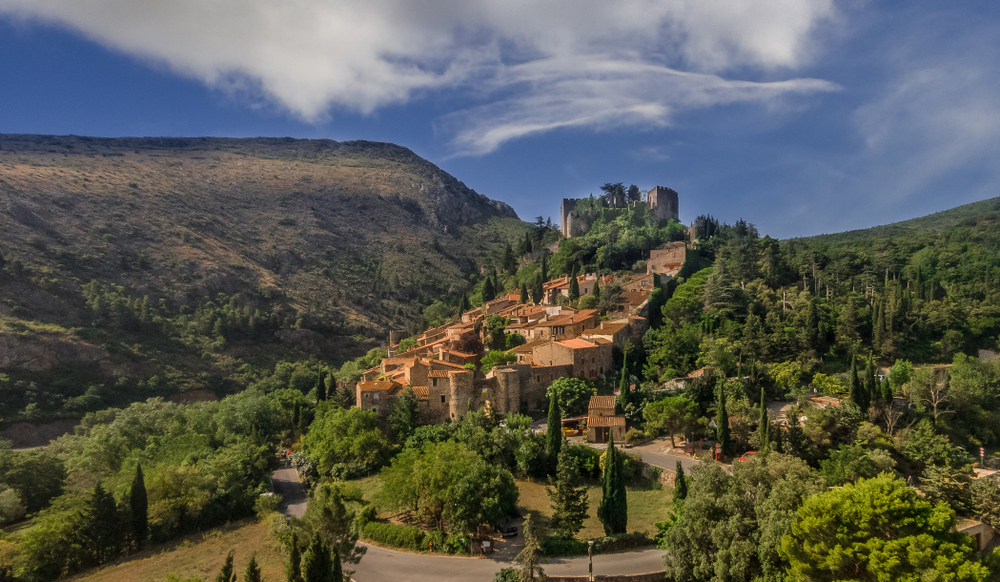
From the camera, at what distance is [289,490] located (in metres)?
35.6

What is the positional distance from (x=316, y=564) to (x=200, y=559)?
13215 millimetres

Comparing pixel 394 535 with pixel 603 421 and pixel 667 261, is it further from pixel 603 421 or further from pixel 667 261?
pixel 667 261

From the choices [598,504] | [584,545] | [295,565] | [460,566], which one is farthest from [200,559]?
[598,504]

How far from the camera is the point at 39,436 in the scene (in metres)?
50.8

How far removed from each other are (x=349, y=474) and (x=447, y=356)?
509 inches

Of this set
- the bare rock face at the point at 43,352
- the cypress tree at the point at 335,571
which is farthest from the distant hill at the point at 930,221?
the bare rock face at the point at 43,352

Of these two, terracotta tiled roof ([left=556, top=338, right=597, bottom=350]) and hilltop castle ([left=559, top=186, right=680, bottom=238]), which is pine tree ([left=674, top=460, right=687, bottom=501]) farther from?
hilltop castle ([left=559, top=186, right=680, bottom=238])

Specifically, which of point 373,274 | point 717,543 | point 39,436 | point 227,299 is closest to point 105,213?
point 227,299

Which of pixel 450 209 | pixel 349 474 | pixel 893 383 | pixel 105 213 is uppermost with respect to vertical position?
pixel 450 209

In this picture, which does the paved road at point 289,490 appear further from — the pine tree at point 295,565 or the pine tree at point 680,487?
the pine tree at point 680,487

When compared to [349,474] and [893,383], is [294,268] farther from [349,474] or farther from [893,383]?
[893,383]

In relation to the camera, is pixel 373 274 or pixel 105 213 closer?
pixel 105 213

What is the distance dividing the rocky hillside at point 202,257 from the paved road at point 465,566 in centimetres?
5148

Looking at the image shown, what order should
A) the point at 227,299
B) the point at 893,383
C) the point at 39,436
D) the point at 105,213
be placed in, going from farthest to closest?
the point at 105,213 < the point at 227,299 < the point at 39,436 < the point at 893,383
